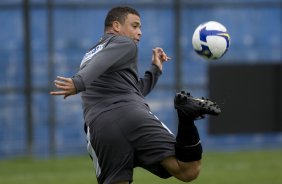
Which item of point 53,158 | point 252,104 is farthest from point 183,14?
point 53,158

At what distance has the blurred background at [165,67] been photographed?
53.5ft

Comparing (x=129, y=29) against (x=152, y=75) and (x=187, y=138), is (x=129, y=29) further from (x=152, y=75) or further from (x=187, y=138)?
(x=187, y=138)

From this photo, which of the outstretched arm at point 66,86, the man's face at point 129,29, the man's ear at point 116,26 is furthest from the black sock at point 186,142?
the outstretched arm at point 66,86

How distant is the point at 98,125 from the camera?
312 inches

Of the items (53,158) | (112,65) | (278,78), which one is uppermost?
(112,65)

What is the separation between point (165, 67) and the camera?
55.5 feet

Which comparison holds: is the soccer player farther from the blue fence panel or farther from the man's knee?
the blue fence panel

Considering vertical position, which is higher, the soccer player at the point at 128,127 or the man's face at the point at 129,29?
the man's face at the point at 129,29

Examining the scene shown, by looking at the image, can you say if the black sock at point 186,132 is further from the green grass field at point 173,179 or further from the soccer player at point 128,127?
the green grass field at point 173,179

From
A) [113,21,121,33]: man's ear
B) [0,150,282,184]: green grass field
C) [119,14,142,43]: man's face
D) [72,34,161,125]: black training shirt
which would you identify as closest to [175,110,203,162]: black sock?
[72,34,161,125]: black training shirt

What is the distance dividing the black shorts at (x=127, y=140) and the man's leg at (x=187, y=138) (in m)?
0.10

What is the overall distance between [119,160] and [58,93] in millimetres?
1041

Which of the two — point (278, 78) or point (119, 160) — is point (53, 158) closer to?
point (278, 78)

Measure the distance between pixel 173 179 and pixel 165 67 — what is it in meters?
4.30
